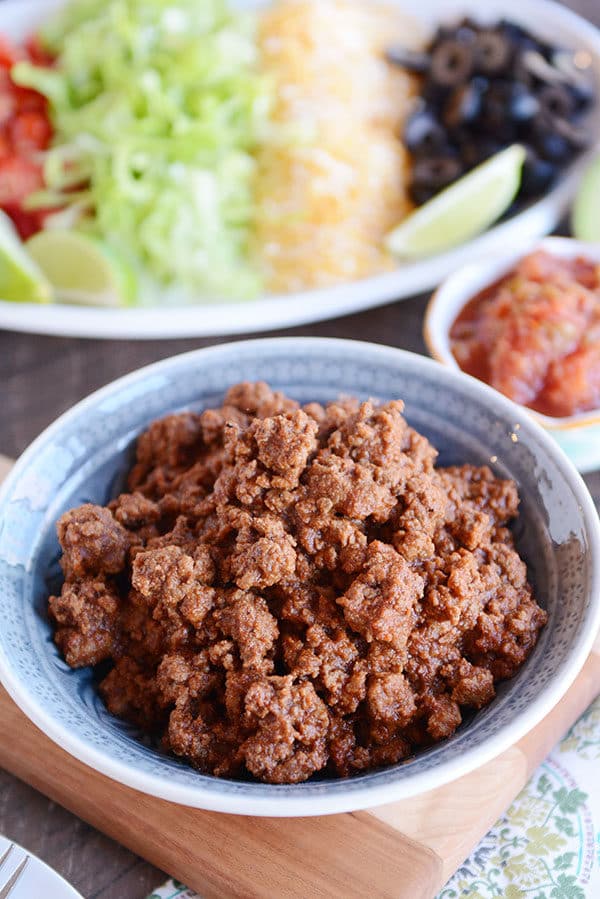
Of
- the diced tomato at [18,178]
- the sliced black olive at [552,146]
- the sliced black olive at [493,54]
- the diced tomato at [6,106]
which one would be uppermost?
the sliced black olive at [493,54]

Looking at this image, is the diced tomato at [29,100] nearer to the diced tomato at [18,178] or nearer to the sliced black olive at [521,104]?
the diced tomato at [18,178]

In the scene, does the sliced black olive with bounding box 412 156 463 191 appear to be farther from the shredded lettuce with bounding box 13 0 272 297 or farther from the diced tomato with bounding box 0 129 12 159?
the diced tomato with bounding box 0 129 12 159

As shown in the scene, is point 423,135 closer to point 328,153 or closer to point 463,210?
point 328,153

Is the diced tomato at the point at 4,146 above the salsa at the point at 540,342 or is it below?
below

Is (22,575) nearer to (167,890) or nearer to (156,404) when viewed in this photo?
(156,404)

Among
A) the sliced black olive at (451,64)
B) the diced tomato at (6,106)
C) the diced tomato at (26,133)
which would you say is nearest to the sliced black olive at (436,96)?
the sliced black olive at (451,64)

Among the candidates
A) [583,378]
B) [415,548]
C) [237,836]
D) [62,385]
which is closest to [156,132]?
[62,385]

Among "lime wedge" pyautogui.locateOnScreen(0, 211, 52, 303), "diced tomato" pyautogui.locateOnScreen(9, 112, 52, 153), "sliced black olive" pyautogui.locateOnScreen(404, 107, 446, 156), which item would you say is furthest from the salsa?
"diced tomato" pyautogui.locateOnScreen(9, 112, 52, 153)

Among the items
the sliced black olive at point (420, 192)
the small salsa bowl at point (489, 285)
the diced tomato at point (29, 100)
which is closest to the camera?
the small salsa bowl at point (489, 285)
